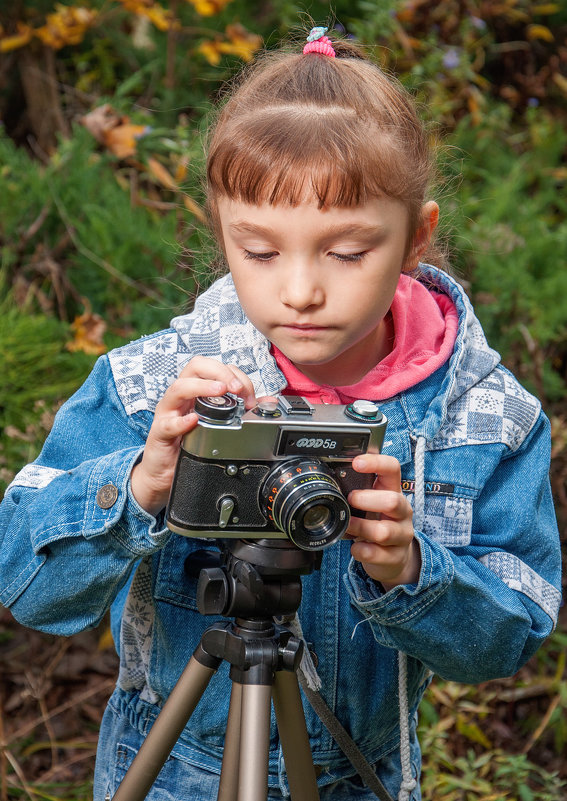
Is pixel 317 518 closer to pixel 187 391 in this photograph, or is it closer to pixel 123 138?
pixel 187 391

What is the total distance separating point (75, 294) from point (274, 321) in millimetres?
1838

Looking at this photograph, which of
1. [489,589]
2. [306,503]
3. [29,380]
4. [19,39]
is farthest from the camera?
[19,39]

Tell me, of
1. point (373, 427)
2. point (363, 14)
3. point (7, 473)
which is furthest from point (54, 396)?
point (363, 14)

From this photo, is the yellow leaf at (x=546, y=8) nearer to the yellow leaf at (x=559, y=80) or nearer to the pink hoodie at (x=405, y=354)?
the yellow leaf at (x=559, y=80)

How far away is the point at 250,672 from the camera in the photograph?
1.32 metres

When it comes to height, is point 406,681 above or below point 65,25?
below

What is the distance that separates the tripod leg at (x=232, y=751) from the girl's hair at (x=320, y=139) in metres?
0.71

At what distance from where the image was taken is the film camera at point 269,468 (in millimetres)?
1202

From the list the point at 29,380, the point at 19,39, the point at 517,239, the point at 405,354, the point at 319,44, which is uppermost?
the point at 319,44

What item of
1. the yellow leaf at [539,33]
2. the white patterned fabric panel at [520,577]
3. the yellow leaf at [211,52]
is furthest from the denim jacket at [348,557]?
the yellow leaf at [539,33]

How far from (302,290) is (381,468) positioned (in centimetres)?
28

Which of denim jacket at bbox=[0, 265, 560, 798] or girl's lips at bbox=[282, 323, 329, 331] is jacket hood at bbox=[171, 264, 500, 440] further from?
girl's lips at bbox=[282, 323, 329, 331]

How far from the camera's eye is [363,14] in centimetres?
454

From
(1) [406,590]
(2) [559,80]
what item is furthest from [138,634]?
(2) [559,80]
